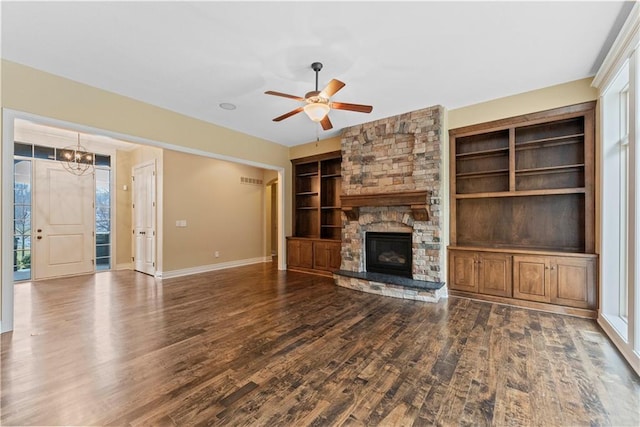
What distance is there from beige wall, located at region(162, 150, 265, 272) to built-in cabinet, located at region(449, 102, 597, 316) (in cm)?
529

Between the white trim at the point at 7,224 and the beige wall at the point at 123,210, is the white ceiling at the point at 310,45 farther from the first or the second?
the beige wall at the point at 123,210

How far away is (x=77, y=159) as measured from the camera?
6184mm

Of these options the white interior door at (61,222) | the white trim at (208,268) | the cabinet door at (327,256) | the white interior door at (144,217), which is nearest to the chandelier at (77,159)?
the white interior door at (61,222)

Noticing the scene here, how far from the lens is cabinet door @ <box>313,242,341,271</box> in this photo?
5953mm

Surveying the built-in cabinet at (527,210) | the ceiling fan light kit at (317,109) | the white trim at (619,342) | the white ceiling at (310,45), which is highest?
the white ceiling at (310,45)

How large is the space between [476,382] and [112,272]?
24.7 feet

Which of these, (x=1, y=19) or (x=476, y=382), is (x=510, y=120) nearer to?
(x=476, y=382)

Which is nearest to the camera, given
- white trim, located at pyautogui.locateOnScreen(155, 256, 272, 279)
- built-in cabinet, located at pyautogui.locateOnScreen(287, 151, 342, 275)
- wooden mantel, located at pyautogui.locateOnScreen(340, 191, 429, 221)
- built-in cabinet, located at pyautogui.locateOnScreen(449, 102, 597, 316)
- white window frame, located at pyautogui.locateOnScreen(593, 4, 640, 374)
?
white window frame, located at pyautogui.locateOnScreen(593, 4, 640, 374)

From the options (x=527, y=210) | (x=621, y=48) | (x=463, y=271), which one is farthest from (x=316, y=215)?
(x=621, y=48)

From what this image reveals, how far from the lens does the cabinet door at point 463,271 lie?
427 cm

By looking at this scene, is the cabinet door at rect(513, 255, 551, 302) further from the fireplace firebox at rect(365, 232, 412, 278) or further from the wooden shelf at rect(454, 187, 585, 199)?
the fireplace firebox at rect(365, 232, 412, 278)

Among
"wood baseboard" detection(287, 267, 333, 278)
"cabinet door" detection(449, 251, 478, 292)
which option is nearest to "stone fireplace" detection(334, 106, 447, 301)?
"cabinet door" detection(449, 251, 478, 292)

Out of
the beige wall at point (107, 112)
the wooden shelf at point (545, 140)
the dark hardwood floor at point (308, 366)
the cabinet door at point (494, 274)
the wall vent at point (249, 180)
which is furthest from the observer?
the wall vent at point (249, 180)

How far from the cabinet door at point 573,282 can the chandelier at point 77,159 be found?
355 inches
